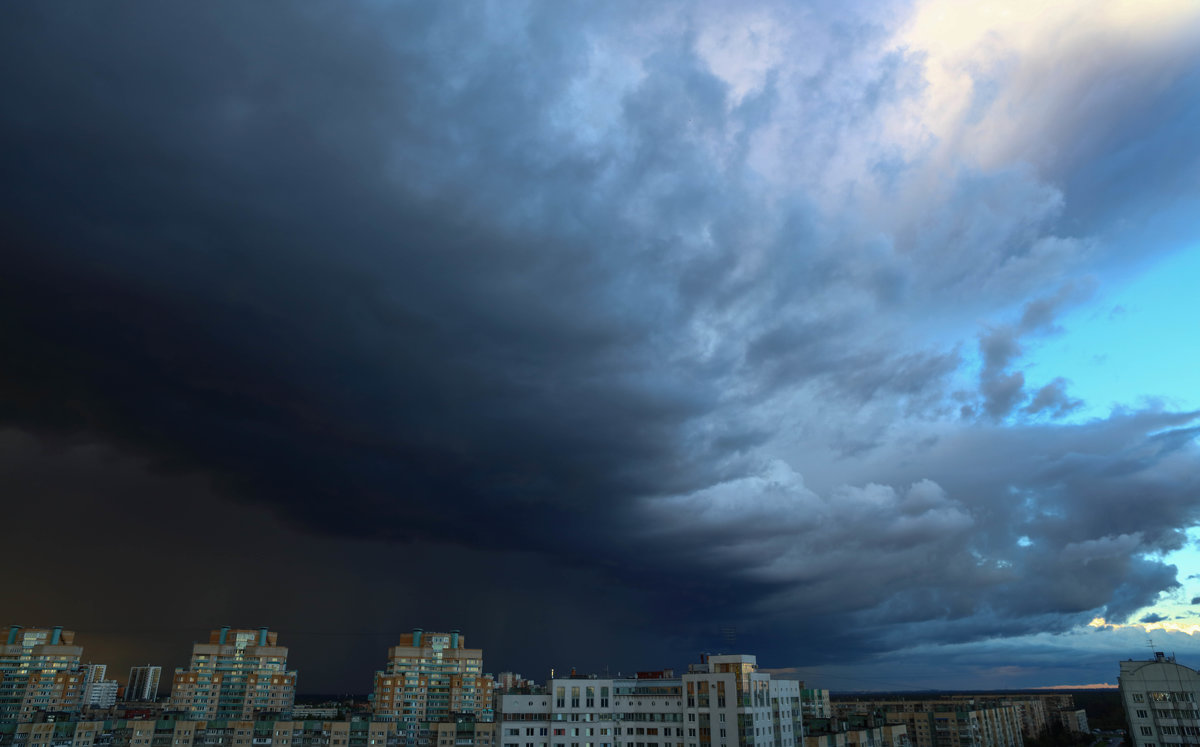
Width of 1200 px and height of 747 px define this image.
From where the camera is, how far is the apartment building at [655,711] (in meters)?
117

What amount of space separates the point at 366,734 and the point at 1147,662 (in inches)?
7318

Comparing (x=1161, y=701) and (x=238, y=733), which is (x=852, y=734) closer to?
(x=1161, y=701)

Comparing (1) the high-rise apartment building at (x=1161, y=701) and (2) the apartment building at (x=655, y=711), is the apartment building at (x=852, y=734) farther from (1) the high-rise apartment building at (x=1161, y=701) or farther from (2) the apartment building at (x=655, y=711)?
(1) the high-rise apartment building at (x=1161, y=701)

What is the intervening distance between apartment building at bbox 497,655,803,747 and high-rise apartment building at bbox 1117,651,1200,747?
2291 inches

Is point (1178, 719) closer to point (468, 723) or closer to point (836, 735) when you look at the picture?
point (836, 735)

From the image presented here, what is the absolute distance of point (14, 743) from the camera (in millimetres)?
172125

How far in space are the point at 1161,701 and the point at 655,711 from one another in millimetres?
84007

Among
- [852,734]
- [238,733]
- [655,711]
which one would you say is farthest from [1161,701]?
[238,733]

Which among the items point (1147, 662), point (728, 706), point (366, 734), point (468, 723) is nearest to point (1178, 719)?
point (1147, 662)

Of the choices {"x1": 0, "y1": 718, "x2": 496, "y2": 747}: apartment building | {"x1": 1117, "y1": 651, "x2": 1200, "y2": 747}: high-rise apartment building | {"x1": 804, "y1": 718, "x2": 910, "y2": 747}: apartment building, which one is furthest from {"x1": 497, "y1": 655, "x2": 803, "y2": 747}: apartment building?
{"x1": 0, "y1": 718, "x2": 496, "y2": 747}: apartment building

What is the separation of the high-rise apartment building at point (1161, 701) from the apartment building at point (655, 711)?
5819 centimetres

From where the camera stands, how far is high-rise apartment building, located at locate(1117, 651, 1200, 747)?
352 feet

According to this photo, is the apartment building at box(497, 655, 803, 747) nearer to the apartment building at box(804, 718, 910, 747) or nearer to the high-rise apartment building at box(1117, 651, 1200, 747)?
the apartment building at box(804, 718, 910, 747)

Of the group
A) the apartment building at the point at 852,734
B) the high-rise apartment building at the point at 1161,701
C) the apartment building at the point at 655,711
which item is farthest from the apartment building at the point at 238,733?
the high-rise apartment building at the point at 1161,701
